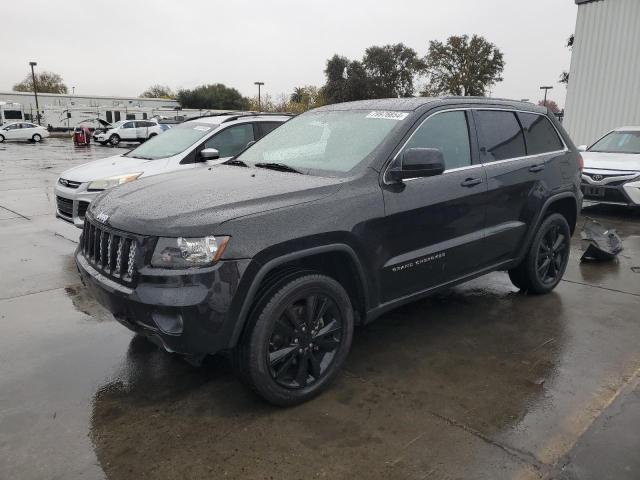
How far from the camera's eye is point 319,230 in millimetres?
3025

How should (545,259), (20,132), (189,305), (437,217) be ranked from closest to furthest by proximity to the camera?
(189,305) → (437,217) → (545,259) → (20,132)

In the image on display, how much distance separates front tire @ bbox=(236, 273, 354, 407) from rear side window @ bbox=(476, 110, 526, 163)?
1939 mm

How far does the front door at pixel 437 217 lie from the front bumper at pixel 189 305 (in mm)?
1112

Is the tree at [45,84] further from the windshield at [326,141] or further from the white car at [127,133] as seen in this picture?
the windshield at [326,141]

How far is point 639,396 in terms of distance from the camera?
3.24 m

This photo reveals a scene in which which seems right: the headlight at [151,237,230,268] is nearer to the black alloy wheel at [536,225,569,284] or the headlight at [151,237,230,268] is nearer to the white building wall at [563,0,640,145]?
the black alloy wheel at [536,225,569,284]

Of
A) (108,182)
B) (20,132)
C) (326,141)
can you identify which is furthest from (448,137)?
(20,132)

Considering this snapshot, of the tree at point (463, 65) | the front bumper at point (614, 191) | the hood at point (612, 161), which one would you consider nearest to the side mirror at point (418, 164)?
the front bumper at point (614, 191)

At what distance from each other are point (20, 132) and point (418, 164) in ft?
127

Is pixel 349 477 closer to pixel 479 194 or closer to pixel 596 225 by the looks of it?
pixel 479 194

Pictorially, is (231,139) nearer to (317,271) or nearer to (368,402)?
(317,271)

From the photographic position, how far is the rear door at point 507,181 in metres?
4.20

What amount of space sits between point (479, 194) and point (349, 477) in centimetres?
240

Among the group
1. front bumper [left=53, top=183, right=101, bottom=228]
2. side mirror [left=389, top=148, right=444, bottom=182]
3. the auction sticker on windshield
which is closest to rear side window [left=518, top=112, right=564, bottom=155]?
the auction sticker on windshield
